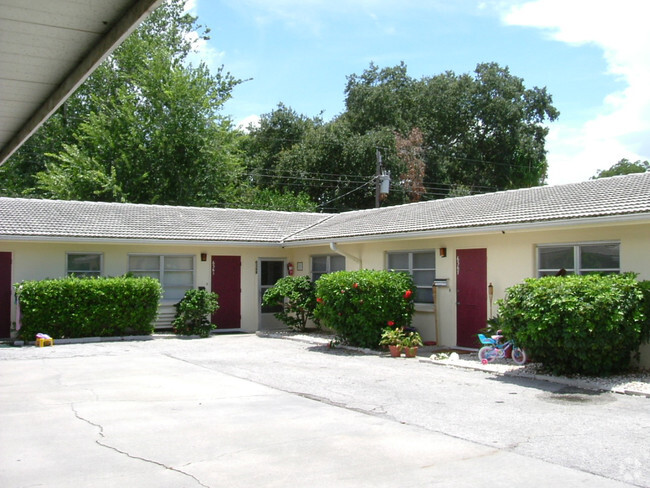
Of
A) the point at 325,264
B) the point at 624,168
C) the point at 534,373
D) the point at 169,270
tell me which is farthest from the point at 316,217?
the point at 624,168

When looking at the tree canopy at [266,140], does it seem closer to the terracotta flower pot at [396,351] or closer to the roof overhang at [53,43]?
the terracotta flower pot at [396,351]

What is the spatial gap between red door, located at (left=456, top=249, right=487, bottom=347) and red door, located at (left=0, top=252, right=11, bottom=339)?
11353 mm

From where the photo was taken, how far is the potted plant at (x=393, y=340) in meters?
13.6

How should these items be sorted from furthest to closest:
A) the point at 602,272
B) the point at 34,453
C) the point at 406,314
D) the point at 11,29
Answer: the point at 406,314, the point at 602,272, the point at 34,453, the point at 11,29

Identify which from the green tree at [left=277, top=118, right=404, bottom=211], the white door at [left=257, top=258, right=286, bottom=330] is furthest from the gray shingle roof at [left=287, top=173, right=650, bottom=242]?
the green tree at [left=277, top=118, right=404, bottom=211]

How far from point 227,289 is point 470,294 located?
27.1 ft

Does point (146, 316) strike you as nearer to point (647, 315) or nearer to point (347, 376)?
point (347, 376)

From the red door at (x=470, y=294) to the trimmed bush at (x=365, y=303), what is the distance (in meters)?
1.11

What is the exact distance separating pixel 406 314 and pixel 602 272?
4.50m

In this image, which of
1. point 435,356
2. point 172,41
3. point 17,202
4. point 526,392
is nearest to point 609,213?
point 526,392

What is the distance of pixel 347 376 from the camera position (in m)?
11.1

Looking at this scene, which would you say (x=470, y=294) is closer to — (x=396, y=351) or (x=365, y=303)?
(x=396, y=351)

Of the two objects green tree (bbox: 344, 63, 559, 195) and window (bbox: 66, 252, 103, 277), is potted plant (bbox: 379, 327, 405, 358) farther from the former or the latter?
green tree (bbox: 344, 63, 559, 195)

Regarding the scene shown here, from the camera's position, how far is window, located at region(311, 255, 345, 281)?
18869 mm
